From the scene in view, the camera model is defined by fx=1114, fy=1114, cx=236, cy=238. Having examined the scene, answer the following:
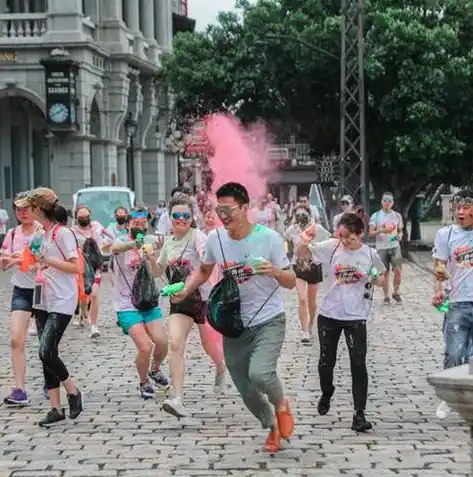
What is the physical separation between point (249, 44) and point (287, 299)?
48.6ft

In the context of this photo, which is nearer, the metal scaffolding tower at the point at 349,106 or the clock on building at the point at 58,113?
the metal scaffolding tower at the point at 349,106

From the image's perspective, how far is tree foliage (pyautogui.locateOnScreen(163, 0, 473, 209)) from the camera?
3033 cm

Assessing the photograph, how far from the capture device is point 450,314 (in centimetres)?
849

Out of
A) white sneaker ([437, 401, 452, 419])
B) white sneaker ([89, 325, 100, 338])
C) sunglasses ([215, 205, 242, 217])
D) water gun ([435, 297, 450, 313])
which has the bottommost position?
white sneaker ([89, 325, 100, 338])

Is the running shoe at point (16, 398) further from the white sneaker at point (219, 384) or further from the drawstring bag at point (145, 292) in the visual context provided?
the white sneaker at point (219, 384)

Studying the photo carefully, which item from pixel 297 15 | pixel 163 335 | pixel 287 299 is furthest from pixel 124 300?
pixel 297 15

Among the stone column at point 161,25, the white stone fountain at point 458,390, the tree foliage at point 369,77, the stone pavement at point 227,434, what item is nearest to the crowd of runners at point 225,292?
the stone pavement at point 227,434

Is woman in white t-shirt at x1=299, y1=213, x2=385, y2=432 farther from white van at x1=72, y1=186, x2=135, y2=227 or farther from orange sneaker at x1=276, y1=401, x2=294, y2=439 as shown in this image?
white van at x1=72, y1=186, x2=135, y2=227

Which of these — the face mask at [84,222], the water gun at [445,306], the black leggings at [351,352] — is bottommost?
the black leggings at [351,352]

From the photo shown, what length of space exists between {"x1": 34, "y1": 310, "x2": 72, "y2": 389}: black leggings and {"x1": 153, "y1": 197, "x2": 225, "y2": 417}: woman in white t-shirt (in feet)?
2.83

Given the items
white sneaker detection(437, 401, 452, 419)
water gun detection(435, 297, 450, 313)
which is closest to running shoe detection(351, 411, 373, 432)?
white sneaker detection(437, 401, 452, 419)

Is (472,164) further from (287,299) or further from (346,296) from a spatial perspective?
(346,296)

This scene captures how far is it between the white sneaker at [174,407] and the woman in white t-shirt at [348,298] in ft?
3.53

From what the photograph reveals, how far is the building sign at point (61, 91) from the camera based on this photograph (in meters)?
33.9
